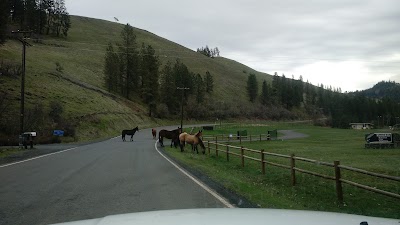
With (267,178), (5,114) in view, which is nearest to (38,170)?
(267,178)

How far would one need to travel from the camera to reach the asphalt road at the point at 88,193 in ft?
28.5

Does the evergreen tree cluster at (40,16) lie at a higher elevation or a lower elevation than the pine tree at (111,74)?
higher

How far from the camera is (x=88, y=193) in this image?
37.1 ft

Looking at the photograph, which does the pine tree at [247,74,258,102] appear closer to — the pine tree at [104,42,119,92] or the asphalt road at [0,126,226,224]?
the pine tree at [104,42,119,92]

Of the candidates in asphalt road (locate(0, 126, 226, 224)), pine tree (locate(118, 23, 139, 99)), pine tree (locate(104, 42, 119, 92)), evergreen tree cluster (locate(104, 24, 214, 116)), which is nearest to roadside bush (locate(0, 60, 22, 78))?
pine tree (locate(104, 42, 119, 92))

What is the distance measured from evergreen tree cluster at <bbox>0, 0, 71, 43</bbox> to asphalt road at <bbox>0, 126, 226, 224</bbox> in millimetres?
109438

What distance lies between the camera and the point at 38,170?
664 inches

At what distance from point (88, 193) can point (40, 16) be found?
149 meters

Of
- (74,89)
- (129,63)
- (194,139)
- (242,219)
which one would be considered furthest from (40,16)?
(242,219)

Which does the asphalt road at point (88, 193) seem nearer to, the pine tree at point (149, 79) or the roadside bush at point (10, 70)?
the roadside bush at point (10, 70)

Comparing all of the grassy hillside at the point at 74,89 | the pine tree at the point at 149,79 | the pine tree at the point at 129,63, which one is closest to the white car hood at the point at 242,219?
the grassy hillside at the point at 74,89

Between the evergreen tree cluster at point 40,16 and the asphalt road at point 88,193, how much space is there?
359ft

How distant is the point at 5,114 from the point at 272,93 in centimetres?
15978

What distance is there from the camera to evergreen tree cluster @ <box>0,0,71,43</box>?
436 ft
